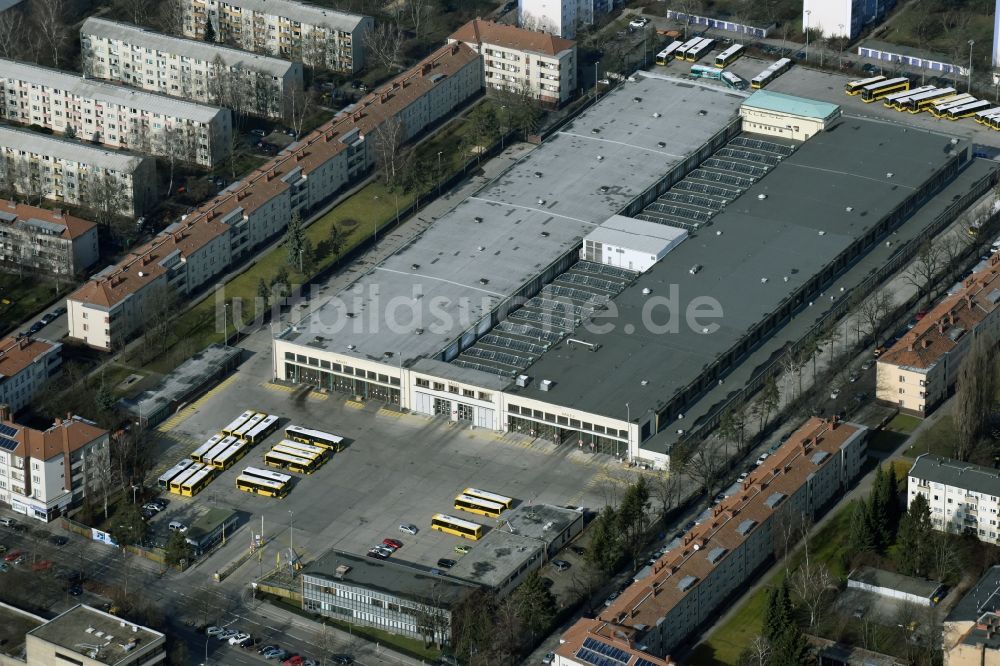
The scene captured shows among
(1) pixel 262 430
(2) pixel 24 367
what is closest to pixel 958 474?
(1) pixel 262 430

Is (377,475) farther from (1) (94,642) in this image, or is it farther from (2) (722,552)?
(1) (94,642)

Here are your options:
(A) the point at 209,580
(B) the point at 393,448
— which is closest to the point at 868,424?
(B) the point at 393,448

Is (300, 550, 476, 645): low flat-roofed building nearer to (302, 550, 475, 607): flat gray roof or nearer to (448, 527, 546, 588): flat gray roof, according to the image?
(302, 550, 475, 607): flat gray roof

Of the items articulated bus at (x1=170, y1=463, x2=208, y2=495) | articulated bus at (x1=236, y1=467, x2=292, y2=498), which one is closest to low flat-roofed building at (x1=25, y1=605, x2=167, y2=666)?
articulated bus at (x1=170, y1=463, x2=208, y2=495)

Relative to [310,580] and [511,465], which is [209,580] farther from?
[511,465]

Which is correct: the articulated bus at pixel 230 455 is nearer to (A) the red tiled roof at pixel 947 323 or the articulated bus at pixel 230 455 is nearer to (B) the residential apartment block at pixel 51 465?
(B) the residential apartment block at pixel 51 465

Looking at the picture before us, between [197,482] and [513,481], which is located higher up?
[197,482]
